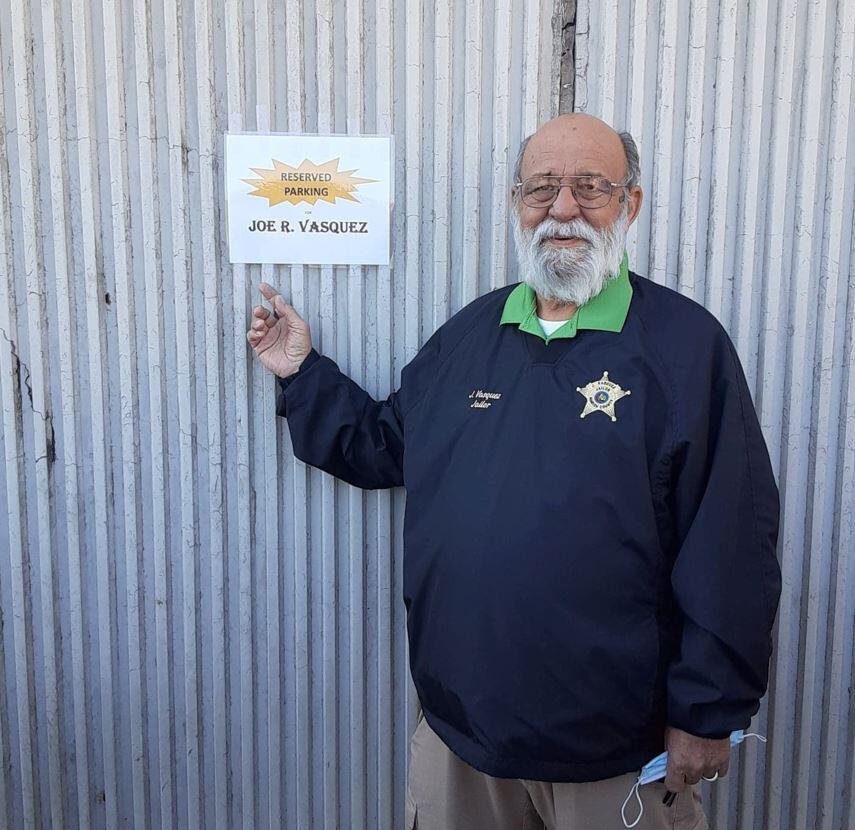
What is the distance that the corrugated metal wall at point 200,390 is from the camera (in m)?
2.35

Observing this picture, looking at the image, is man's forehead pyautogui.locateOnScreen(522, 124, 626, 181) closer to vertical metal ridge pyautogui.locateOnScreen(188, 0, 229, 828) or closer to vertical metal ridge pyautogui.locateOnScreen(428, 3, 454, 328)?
vertical metal ridge pyautogui.locateOnScreen(428, 3, 454, 328)

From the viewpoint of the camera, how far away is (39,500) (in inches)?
97.0

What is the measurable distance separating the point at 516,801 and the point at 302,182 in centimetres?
180

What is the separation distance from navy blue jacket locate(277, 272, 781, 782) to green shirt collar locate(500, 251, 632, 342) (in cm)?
2

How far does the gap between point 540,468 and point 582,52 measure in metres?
1.29

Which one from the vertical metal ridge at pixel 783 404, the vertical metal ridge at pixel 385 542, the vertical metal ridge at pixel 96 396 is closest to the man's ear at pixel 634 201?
the vertical metal ridge at pixel 783 404

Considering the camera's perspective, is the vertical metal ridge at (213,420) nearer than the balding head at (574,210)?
No

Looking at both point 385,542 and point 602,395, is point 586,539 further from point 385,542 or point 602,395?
point 385,542

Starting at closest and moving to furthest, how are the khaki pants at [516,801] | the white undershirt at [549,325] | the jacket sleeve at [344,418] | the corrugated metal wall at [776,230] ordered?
the khaki pants at [516,801] → the white undershirt at [549,325] → the jacket sleeve at [344,418] → the corrugated metal wall at [776,230]

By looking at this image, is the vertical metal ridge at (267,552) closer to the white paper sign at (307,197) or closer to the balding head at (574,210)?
the white paper sign at (307,197)

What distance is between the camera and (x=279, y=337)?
2389 mm

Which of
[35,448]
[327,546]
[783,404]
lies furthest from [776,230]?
[35,448]

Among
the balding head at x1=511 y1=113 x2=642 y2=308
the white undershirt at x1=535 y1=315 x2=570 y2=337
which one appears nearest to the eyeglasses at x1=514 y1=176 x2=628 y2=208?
the balding head at x1=511 y1=113 x2=642 y2=308

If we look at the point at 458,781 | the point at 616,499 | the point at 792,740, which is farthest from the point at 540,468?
the point at 792,740
